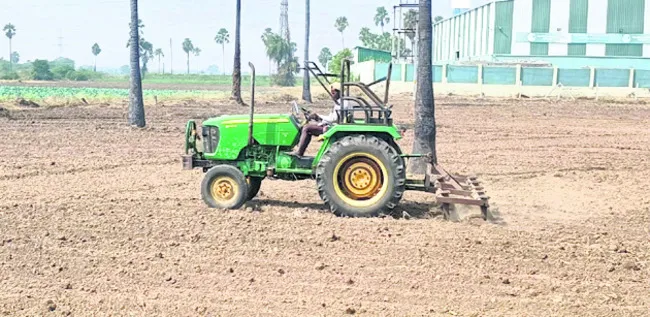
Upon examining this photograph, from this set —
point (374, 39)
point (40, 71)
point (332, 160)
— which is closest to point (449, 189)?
point (332, 160)

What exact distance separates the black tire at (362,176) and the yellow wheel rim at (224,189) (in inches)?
46.2

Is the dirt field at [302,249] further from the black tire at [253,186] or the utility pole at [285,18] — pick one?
the utility pole at [285,18]

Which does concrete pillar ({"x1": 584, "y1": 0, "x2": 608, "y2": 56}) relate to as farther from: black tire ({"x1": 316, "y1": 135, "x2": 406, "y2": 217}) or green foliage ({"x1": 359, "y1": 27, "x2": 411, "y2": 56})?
green foliage ({"x1": 359, "y1": 27, "x2": 411, "y2": 56})

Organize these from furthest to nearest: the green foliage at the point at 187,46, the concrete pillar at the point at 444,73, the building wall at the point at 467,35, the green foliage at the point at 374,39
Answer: the green foliage at the point at 187,46
the green foliage at the point at 374,39
the building wall at the point at 467,35
the concrete pillar at the point at 444,73

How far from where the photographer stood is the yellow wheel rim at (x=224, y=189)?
35.6 ft

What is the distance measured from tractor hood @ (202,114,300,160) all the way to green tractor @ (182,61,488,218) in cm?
1

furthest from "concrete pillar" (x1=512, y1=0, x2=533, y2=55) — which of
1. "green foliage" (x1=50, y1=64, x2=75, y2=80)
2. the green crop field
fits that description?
"green foliage" (x1=50, y1=64, x2=75, y2=80)

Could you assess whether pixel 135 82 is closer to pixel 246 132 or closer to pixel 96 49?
pixel 246 132

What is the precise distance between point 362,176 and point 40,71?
10403 cm

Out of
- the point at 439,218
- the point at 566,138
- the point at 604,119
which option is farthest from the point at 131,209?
the point at 604,119

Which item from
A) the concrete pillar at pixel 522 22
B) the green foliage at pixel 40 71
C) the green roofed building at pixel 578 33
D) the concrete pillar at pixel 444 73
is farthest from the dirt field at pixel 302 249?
the green foliage at pixel 40 71

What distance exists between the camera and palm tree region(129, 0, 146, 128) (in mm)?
23578

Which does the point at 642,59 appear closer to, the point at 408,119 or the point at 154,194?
the point at 408,119

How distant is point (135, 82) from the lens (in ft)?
79.2
